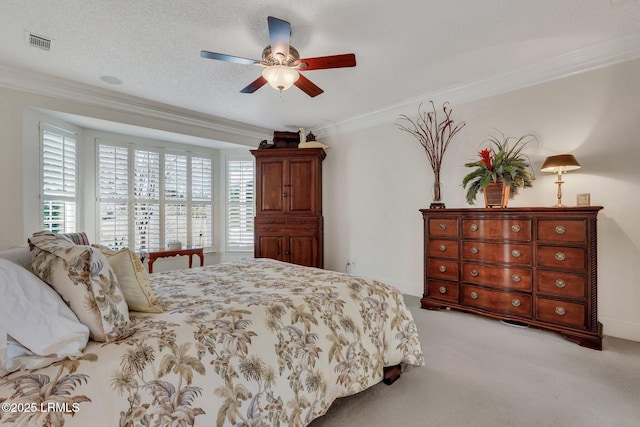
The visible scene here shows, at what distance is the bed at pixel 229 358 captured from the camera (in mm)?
896

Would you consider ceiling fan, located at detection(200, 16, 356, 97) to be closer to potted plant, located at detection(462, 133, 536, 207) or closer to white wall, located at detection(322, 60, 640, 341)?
potted plant, located at detection(462, 133, 536, 207)

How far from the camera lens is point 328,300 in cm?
166

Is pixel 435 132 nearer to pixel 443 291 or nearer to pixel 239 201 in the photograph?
pixel 443 291

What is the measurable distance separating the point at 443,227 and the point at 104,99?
4335 millimetres

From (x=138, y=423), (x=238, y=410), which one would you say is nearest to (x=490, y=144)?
(x=238, y=410)

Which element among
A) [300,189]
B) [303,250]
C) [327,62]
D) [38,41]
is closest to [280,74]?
[327,62]

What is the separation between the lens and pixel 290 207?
478cm

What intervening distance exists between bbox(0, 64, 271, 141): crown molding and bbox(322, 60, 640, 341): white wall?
2.21m

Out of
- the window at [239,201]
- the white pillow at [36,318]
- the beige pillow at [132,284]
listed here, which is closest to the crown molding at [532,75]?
the window at [239,201]

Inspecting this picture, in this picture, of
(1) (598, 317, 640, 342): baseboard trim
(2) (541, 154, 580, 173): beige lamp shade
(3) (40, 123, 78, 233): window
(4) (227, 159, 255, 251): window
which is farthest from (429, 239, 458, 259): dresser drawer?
(3) (40, 123, 78, 233): window

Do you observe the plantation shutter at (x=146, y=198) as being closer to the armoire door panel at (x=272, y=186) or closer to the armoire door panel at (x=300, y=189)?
the armoire door panel at (x=272, y=186)

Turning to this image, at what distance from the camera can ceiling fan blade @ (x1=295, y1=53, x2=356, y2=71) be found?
2154mm

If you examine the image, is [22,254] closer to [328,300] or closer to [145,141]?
[328,300]

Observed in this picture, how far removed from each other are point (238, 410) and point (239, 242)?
14.6ft
